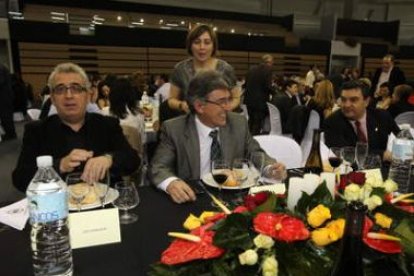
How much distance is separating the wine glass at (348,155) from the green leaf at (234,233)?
1.24m

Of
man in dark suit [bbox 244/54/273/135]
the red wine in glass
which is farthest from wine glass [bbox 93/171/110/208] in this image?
man in dark suit [bbox 244/54/273/135]

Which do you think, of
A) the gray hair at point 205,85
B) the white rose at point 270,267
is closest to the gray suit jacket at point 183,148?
the gray hair at point 205,85

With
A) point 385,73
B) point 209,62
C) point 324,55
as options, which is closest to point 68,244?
point 209,62

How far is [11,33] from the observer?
30.6ft

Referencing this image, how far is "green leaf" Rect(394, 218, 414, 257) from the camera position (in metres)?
0.90

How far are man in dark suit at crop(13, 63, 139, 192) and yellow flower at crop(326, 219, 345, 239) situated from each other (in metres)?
1.27

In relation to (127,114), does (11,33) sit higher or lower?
higher

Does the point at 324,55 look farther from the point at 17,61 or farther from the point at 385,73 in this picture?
the point at 17,61

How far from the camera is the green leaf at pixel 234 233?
0.87 m

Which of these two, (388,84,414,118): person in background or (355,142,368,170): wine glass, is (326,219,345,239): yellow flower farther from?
(388,84,414,118): person in background

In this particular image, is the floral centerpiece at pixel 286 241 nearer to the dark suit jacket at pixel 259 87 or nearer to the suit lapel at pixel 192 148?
the suit lapel at pixel 192 148

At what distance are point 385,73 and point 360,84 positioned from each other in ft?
16.2

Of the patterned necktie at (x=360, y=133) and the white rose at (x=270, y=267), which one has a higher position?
the white rose at (x=270, y=267)

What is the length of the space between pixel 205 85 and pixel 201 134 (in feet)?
0.96
